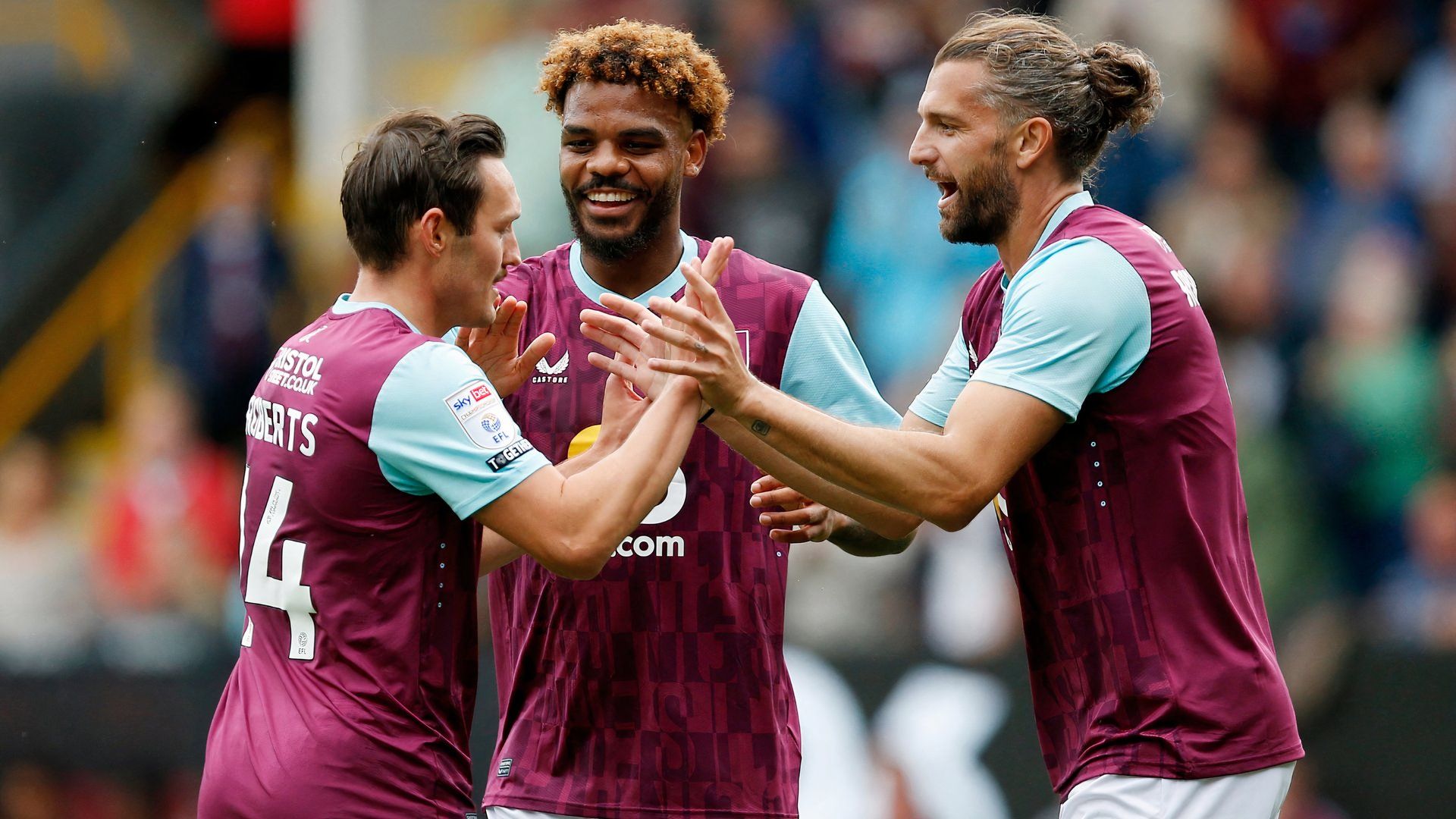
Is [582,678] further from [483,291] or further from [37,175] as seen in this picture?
[37,175]

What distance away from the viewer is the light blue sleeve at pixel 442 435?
396 centimetres

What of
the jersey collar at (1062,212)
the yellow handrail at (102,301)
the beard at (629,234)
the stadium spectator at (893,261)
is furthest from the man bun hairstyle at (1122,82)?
the yellow handrail at (102,301)

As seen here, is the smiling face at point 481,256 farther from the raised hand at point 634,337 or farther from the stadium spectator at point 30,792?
the stadium spectator at point 30,792

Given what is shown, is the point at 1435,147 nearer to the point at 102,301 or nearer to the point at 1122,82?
the point at 1122,82

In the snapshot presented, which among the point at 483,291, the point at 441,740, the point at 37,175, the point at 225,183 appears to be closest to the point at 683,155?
the point at 483,291

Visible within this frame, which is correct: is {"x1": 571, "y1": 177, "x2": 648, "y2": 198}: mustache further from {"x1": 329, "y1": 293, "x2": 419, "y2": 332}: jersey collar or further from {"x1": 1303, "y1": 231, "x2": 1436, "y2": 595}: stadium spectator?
{"x1": 1303, "y1": 231, "x2": 1436, "y2": 595}: stadium spectator

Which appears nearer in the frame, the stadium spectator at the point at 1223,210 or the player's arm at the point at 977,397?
the player's arm at the point at 977,397

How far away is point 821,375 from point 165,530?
22.1ft

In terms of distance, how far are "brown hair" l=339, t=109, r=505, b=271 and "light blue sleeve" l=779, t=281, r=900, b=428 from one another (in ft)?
3.72

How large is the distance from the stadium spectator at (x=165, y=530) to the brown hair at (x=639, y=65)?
18.1 ft

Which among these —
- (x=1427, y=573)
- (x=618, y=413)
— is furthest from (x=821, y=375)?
(x=1427, y=573)

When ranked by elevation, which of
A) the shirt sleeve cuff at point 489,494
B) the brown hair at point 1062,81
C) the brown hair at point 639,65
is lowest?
the shirt sleeve cuff at point 489,494

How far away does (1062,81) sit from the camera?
15.0 ft

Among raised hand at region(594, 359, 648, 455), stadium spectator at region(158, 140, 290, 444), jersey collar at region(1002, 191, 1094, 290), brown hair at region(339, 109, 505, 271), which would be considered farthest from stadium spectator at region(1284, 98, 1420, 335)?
stadium spectator at region(158, 140, 290, 444)
